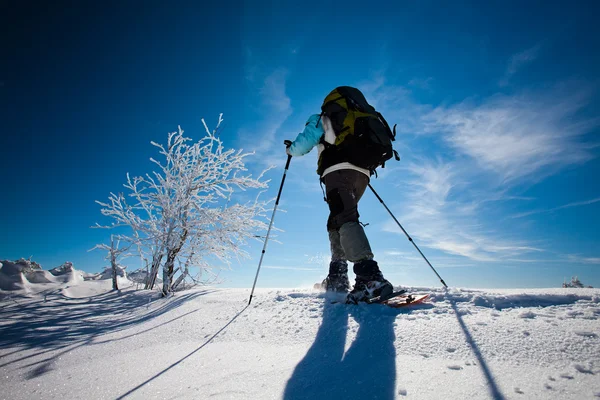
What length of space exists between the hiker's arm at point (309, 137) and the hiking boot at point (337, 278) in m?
1.64

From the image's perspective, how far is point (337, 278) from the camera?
3.47 meters

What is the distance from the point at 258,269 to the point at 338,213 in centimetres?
128

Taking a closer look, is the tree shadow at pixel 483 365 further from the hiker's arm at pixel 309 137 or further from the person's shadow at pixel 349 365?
the hiker's arm at pixel 309 137

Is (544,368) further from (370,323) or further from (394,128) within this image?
(394,128)

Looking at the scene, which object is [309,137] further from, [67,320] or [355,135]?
[67,320]

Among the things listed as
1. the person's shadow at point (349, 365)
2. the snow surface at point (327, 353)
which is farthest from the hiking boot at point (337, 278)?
the person's shadow at point (349, 365)

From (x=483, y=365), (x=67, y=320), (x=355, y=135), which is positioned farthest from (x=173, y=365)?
(x=355, y=135)

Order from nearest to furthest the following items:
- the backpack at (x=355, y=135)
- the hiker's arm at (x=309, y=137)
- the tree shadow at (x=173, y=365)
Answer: the tree shadow at (x=173, y=365)
the backpack at (x=355, y=135)
the hiker's arm at (x=309, y=137)

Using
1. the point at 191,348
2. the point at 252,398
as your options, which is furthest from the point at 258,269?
the point at 252,398

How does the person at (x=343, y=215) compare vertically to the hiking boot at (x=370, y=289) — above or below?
above

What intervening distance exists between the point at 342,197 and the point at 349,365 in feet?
6.31

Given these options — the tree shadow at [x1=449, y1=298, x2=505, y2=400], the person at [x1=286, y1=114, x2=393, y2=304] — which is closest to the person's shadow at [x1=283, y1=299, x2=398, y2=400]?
the tree shadow at [x1=449, y1=298, x2=505, y2=400]

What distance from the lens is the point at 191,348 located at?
67.9 inches

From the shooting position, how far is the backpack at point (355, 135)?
2.90 metres
